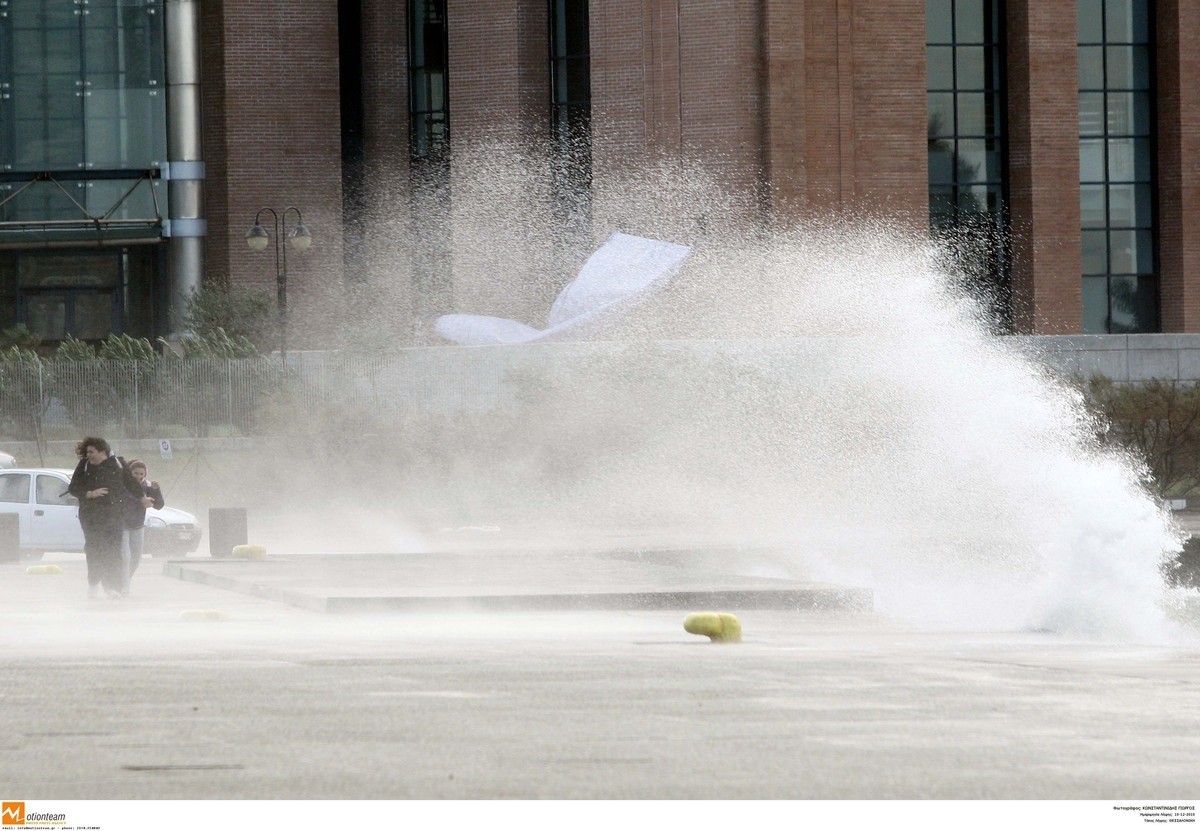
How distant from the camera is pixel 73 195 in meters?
47.1

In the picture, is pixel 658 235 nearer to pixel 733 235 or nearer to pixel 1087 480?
pixel 733 235

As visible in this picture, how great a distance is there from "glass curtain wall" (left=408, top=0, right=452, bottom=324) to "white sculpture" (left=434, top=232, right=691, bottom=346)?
14.2 feet

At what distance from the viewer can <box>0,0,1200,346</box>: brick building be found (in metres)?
41.8

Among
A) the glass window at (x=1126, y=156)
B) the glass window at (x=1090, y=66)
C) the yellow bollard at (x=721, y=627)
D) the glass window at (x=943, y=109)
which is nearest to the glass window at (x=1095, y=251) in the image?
the glass window at (x=1126, y=156)

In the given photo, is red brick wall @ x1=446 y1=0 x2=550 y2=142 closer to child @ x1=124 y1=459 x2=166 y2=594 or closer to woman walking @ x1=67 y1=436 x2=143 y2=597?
child @ x1=124 y1=459 x2=166 y2=594

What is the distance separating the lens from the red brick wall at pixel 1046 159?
143ft

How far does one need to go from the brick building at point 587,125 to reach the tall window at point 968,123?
57 mm

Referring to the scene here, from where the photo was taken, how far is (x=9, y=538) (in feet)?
72.0

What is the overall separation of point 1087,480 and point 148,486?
10.4 meters

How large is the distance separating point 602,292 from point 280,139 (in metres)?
11.7

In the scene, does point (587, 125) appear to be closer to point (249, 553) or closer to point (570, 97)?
point (570, 97)
